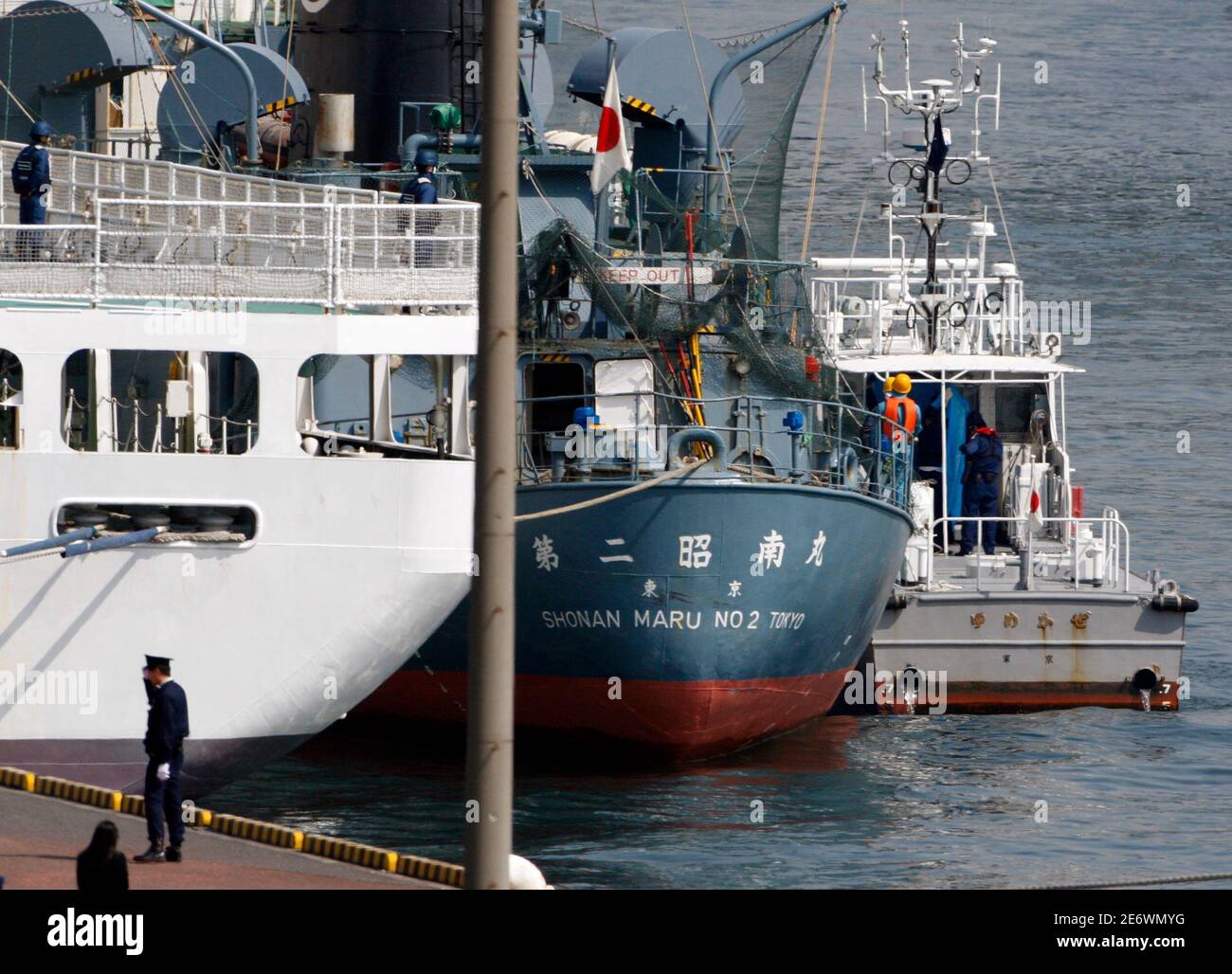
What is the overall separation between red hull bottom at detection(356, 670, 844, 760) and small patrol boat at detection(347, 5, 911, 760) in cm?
3

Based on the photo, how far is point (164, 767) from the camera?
14.8 m

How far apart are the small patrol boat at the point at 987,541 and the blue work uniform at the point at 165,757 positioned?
1235 cm

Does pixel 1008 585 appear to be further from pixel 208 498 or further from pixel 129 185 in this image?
pixel 208 498

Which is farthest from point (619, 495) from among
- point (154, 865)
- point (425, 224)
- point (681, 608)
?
point (154, 865)

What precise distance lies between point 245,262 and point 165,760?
6628 millimetres

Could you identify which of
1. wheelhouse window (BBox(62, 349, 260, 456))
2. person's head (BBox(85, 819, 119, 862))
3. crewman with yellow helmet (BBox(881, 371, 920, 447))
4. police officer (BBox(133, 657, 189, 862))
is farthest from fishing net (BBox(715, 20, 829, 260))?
person's head (BBox(85, 819, 119, 862))

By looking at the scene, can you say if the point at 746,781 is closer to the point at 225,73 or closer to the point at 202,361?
the point at 202,361

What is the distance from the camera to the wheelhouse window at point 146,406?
18.8 meters

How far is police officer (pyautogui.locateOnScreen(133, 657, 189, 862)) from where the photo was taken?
14.8m

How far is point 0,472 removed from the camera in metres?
18.1

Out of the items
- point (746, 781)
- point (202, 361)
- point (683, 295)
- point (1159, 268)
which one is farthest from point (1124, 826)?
point (1159, 268)

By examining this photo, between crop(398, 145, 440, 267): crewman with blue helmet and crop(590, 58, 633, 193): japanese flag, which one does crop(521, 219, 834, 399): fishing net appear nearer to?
crop(590, 58, 633, 193): japanese flag
